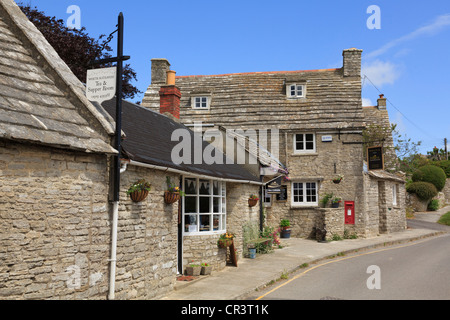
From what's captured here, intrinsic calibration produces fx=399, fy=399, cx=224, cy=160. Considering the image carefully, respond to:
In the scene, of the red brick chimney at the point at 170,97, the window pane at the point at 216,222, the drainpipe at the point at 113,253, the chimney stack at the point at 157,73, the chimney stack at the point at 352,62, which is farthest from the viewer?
the chimney stack at the point at 157,73

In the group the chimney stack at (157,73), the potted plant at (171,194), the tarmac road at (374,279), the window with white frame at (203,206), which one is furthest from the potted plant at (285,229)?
the potted plant at (171,194)

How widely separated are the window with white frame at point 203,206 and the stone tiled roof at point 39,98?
435cm

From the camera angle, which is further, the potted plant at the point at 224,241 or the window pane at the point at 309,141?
the window pane at the point at 309,141

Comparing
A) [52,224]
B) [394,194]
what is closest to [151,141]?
[52,224]

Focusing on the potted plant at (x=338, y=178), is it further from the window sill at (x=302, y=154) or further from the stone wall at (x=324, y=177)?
the window sill at (x=302, y=154)

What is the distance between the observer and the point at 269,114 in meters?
23.8

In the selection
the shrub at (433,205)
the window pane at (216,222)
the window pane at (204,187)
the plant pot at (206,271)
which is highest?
the window pane at (204,187)

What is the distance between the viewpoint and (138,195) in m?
8.45

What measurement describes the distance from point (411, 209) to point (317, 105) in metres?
17.0

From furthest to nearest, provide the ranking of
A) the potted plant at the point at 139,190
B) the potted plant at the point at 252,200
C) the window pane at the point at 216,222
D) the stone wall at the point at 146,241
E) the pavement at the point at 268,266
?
the potted plant at the point at 252,200
the window pane at the point at 216,222
the pavement at the point at 268,266
the potted plant at the point at 139,190
the stone wall at the point at 146,241

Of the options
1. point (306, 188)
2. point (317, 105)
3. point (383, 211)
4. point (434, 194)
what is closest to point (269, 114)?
→ point (317, 105)

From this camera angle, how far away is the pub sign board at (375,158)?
21.9 meters

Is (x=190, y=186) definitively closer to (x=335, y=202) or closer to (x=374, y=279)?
(x=374, y=279)

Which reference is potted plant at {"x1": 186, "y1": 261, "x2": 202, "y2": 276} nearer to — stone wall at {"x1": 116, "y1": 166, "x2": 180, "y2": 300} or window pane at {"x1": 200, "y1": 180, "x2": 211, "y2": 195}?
stone wall at {"x1": 116, "y1": 166, "x2": 180, "y2": 300}
